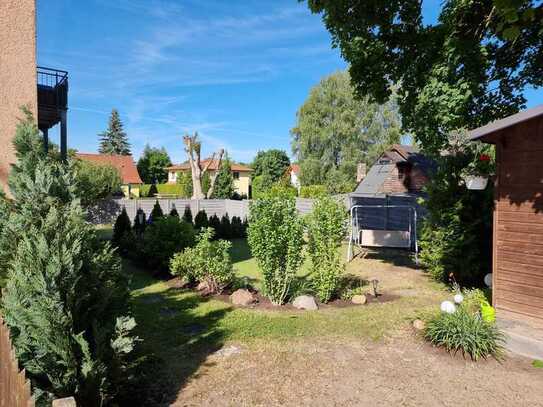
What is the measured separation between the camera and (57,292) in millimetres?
2963

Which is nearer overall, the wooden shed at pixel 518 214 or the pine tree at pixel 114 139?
the wooden shed at pixel 518 214

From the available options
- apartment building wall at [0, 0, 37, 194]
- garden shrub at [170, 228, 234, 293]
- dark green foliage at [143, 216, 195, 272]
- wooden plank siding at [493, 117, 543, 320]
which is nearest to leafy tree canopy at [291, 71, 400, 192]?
dark green foliage at [143, 216, 195, 272]

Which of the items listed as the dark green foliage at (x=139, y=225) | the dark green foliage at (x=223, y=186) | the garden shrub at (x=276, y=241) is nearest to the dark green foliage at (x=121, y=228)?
the dark green foliage at (x=139, y=225)

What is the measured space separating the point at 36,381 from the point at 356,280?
7005mm

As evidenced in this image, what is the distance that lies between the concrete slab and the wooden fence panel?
5.28 metres

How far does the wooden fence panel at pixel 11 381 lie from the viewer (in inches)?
67.9

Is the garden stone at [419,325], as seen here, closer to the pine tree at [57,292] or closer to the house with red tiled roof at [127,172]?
the pine tree at [57,292]

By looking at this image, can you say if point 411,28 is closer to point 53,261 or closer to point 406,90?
point 406,90

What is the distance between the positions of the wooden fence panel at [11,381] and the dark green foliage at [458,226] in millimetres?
8200

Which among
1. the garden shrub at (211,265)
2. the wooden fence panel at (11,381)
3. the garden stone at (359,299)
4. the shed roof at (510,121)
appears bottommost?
the garden stone at (359,299)

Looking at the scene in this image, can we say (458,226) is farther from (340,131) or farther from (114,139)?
(114,139)

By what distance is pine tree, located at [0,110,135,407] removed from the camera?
295 centimetres

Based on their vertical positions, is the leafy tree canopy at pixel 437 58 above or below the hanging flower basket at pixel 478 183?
above

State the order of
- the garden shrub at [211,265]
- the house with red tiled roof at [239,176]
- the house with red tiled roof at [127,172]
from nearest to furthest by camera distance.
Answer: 1. the garden shrub at [211,265]
2. the house with red tiled roof at [127,172]
3. the house with red tiled roof at [239,176]
